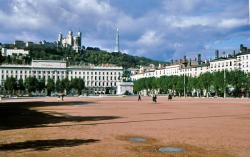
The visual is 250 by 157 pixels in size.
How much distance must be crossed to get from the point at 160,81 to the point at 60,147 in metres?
169

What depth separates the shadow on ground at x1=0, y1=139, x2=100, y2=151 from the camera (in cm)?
1650

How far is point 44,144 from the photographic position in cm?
1773

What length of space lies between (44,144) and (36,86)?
16280 centimetres

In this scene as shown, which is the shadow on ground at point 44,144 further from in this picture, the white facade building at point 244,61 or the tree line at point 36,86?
the tree line at point 36,86

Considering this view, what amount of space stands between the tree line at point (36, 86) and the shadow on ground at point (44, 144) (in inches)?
6298

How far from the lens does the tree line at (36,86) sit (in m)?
175

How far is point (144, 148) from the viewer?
16828 mm

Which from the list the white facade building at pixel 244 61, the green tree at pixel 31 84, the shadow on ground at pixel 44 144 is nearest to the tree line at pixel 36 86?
the green tree at pixel 31 84

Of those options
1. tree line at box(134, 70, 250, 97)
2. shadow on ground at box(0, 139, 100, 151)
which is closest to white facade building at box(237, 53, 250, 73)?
tree line at box(134, 70, 250, 97)

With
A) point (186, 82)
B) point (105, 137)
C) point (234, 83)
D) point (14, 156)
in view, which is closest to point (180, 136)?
point (105, 137)

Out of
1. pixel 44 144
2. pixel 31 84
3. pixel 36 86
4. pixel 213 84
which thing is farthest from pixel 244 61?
pixel 44 144

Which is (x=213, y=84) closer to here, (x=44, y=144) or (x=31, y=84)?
(x=31, y=84)

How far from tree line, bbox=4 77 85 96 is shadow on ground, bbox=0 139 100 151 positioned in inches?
6298

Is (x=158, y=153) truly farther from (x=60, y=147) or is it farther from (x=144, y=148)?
(x=60, y=147)
